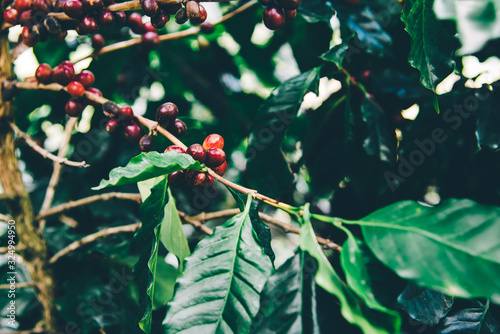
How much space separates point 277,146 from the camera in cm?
107

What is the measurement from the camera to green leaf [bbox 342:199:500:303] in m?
0.52

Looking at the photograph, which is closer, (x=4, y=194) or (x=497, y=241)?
(x=497, y=241)

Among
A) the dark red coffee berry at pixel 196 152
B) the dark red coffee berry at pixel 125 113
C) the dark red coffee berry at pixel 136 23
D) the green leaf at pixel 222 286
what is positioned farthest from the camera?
the dark red coffee berry at pixel 136 23

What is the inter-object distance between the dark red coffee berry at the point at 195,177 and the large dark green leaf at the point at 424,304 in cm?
54

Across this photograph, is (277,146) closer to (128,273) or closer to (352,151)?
(352,151)

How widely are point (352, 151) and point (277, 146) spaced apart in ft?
0.84

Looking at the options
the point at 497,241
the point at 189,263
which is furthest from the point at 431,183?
the point at 189,263

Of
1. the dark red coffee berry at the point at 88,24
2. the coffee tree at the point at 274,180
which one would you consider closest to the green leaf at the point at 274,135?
the coffee tree at the point at 274,180

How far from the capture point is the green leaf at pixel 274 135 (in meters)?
1.04

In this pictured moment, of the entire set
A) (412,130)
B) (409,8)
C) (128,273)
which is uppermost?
(409,8)

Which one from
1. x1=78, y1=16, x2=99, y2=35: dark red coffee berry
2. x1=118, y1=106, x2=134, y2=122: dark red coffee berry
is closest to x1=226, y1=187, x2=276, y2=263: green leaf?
x1=118, y1=106, x2=134, y2=122: dark red coffee berry

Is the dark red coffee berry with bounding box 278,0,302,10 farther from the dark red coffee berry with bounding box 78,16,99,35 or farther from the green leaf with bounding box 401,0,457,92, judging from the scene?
the dark red coffee berry with bounding box 78,16,99,35

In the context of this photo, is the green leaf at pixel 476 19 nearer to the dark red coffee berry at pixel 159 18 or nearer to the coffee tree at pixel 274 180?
the coffee tree at pixel 274 180

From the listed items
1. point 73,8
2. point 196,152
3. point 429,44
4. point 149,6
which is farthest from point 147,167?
point 429,44
